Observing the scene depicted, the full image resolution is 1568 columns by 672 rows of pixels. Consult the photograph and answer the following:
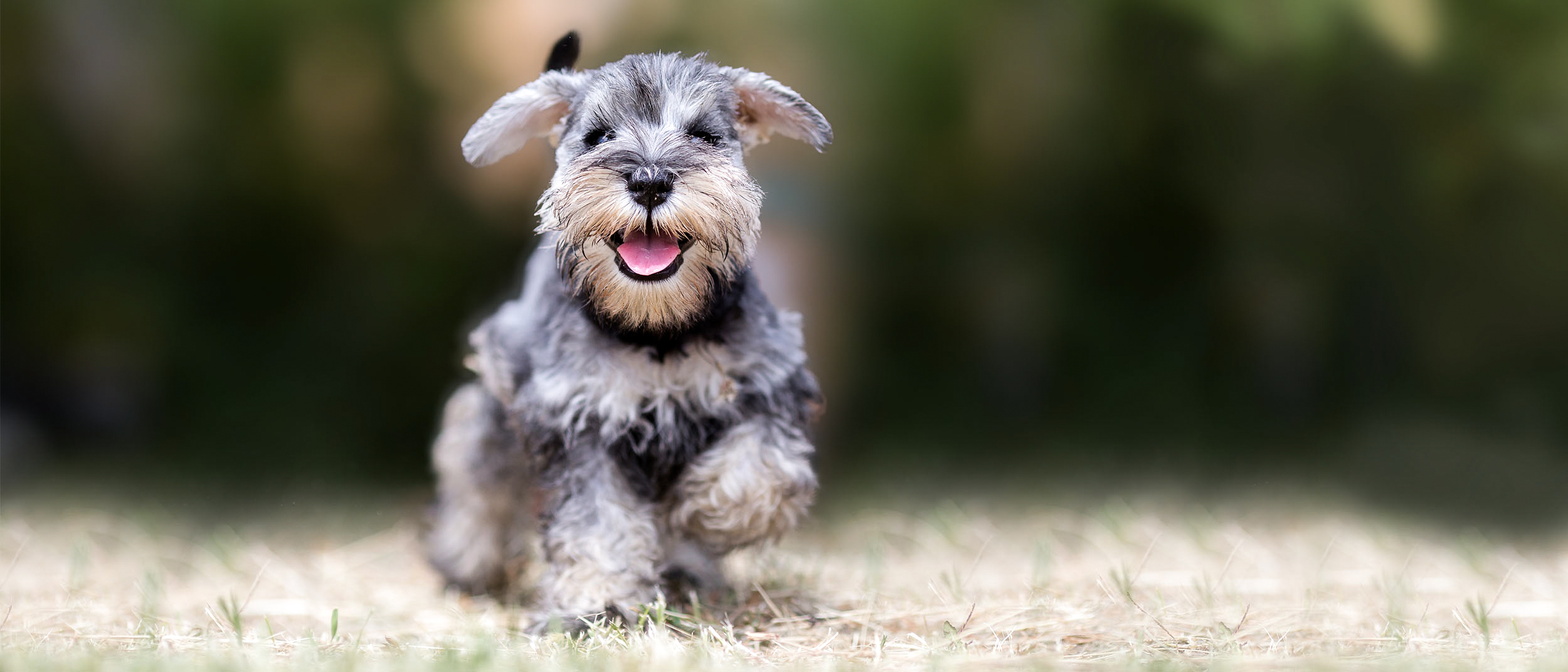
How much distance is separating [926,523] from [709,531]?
204 cm

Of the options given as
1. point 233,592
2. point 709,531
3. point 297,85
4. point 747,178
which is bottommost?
point 233,592

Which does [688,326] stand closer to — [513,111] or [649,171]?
[649,171]

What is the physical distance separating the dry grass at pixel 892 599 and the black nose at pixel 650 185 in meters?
1.11

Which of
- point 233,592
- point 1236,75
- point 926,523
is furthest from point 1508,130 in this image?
point 233,592

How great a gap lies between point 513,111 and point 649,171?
2.21 ft

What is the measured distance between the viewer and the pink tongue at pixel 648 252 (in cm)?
316

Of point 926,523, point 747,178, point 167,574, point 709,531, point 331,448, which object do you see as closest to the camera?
point 747,178

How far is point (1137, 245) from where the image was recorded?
5.45 meters

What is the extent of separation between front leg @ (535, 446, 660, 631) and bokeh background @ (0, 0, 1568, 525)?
2.09 m

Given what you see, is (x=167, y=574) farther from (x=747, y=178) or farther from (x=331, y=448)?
(x=747, y=178)

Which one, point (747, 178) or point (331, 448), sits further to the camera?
point (331, 448)

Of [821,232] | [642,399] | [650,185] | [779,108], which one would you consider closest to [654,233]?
[650,185]

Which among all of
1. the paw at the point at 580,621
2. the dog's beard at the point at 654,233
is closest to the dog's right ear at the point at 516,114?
the dog's beard at the point at 654,233

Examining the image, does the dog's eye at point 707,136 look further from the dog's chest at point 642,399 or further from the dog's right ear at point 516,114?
the dog's chest at point 642,399
